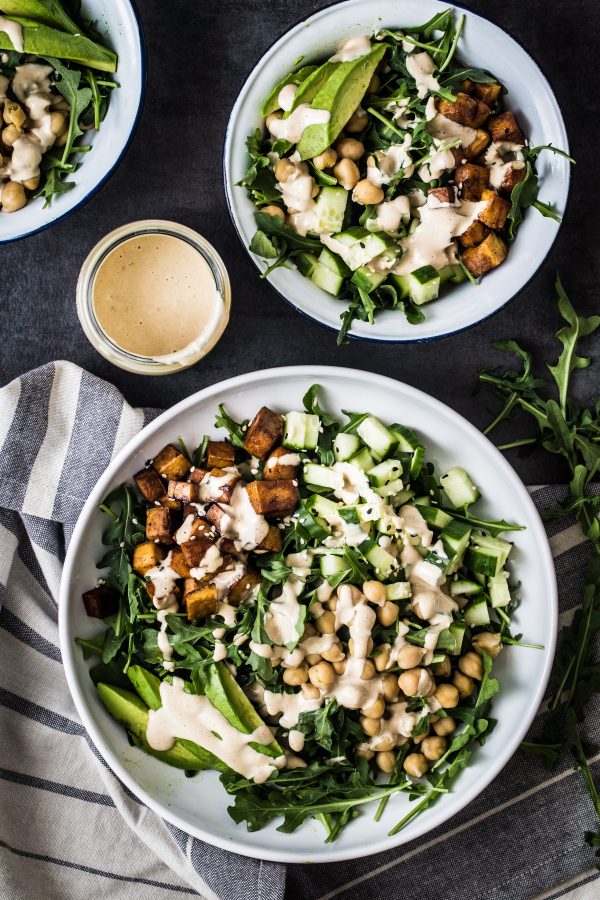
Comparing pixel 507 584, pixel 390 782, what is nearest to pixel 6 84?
pixel 507 584

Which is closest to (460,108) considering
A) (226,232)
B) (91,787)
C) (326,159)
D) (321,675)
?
(326,159)

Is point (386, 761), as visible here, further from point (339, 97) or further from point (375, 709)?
point (339, 97)

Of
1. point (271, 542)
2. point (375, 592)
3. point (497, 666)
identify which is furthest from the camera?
point (497, 666)

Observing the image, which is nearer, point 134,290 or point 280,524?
point 280,524

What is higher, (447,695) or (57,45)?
(57,45)

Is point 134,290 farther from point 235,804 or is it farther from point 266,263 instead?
point 235,804

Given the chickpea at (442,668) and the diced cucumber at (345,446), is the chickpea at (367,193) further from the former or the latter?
the chickpea at (442,668)

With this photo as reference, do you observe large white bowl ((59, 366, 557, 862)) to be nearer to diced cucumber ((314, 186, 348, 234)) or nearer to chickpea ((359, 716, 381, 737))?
chickpea ((359, 716, 381, 737))
